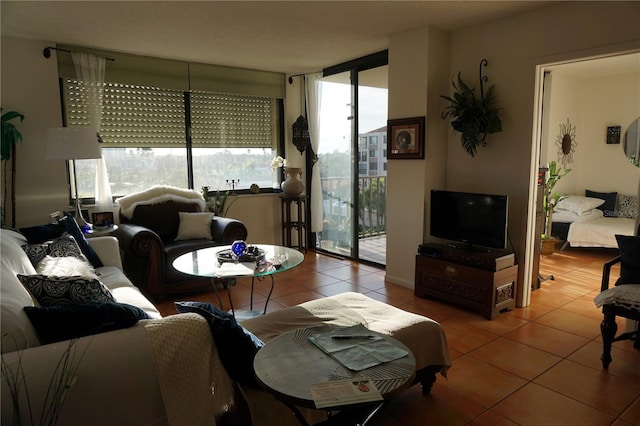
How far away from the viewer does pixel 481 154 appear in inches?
151

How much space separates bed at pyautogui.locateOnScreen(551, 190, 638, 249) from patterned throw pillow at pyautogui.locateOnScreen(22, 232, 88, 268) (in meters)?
5.77

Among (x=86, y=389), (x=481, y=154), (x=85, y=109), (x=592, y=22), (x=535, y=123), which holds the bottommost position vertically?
(x=86, y=389)

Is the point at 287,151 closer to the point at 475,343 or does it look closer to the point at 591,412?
the point at 475,343

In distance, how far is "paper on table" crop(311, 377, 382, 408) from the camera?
127cm

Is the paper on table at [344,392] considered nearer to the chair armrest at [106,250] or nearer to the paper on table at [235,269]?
the paper on table at [235,269]

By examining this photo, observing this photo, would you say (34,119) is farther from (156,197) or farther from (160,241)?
(160,241)

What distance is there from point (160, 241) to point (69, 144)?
1.15m

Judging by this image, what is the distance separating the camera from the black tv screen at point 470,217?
11.3ft

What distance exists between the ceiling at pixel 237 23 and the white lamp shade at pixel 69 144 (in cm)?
91

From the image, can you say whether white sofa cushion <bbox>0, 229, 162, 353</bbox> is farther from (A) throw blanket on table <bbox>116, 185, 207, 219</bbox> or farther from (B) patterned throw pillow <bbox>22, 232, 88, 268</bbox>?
(A) throw blanket on table <bbox>116, 185, 207, 219</bbox>

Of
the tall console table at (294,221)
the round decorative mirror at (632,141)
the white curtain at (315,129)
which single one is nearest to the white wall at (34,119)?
the tall console table at (294,221)

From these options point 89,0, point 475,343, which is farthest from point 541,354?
point 89,0

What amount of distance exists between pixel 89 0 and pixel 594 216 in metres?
6.31

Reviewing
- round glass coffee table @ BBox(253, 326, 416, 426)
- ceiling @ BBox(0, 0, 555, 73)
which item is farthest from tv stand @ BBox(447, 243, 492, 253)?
round glass coffee table @ BBox(253, 326, 416, 426)
